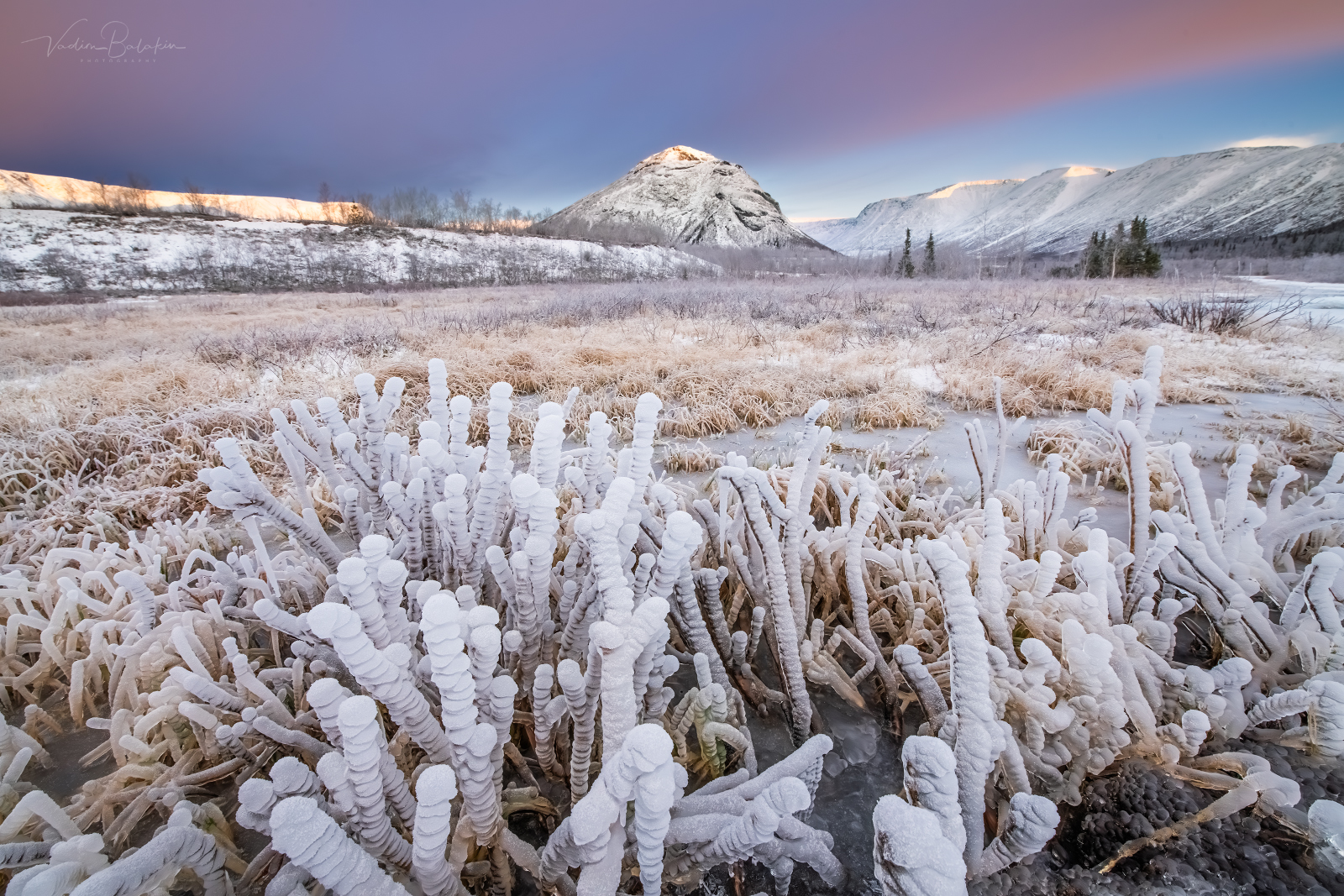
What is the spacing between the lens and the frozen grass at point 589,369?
11.6 feet

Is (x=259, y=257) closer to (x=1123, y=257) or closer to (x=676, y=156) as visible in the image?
(x=1123, y=257)

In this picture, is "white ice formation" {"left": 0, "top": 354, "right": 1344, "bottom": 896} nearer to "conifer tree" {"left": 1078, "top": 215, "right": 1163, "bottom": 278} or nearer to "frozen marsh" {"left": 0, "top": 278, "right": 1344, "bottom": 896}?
"frozen marsh" {"left": 0, "top": 278, "right": 1344, "bottom": 896}

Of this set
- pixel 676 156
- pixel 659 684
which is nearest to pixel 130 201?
pixel 659 684

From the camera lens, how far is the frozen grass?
11.6 feet

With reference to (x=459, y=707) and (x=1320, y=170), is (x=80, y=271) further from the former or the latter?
(x=1320, y=170)

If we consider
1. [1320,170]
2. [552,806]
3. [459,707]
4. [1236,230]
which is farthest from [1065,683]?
[1320,170]

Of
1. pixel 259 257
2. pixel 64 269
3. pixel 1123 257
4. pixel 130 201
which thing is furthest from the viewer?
pixel 130 201

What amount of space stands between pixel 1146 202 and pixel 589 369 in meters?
140

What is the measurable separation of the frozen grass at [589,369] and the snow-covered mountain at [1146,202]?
84076 millimetres

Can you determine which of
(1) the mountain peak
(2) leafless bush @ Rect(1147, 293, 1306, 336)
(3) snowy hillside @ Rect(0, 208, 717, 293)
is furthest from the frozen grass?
(1) the mountain peak

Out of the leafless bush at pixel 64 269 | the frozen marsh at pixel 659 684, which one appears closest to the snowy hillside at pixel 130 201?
the leafless bush at pixel 64 269

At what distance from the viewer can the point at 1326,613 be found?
3.46 feet

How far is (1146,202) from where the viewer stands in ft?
331

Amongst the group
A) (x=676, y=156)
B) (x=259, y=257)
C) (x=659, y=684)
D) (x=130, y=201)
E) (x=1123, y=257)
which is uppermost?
(x=676, y=156)
